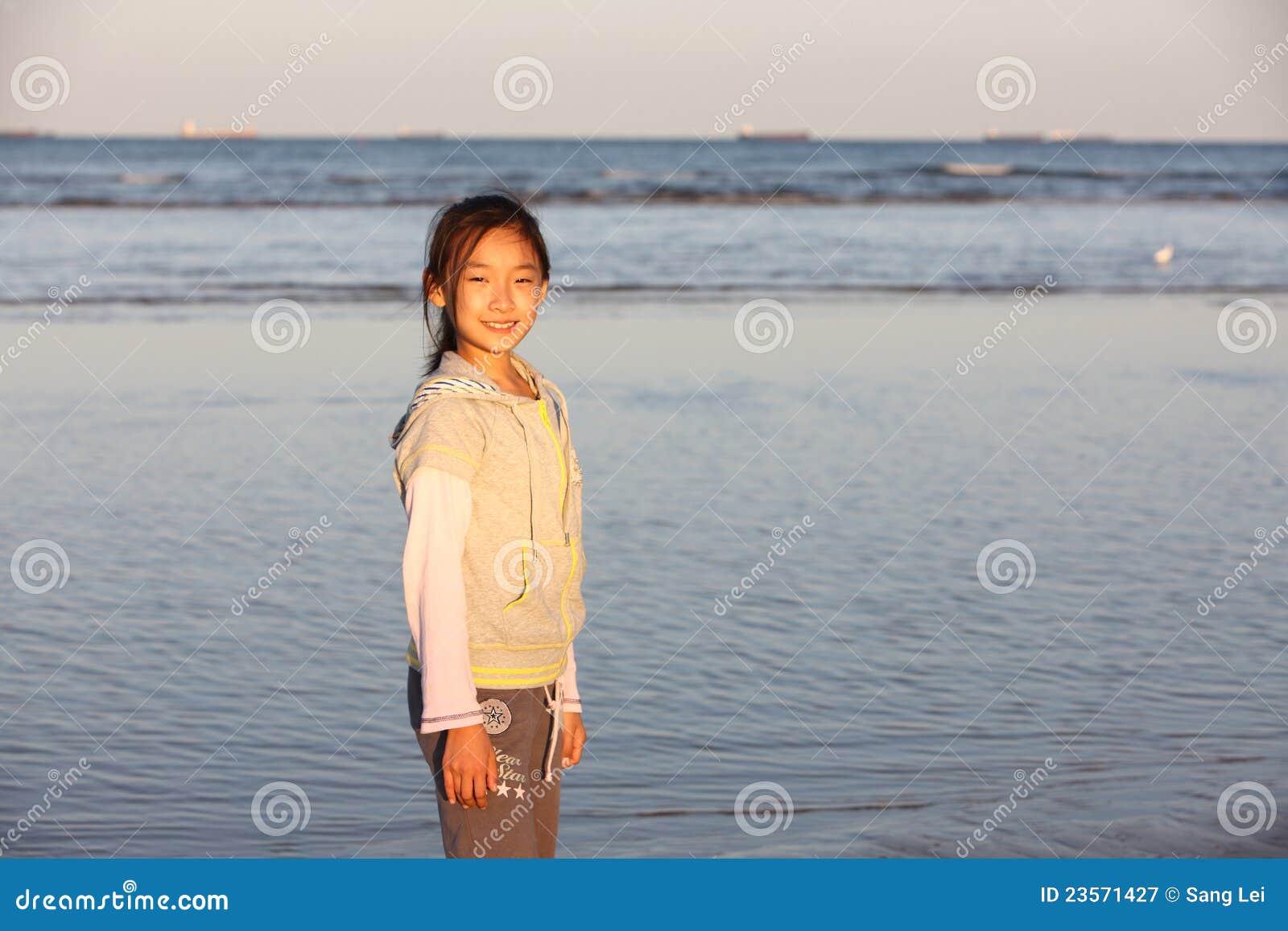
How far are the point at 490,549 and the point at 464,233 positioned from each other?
0.61 meters

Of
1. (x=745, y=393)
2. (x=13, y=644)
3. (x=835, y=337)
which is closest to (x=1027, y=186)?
(x=835, y=337)

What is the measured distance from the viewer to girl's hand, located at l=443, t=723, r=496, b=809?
2730 mm

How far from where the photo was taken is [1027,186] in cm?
3947

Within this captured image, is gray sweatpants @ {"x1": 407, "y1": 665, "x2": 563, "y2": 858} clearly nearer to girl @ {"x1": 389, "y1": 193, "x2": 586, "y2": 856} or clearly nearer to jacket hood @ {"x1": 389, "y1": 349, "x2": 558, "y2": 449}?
girl @ {"x1": 389, "y1": 193, "x2": 586, "y2": 856}

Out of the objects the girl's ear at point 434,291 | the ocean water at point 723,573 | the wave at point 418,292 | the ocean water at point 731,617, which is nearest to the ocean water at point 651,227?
the wave at point 418,292

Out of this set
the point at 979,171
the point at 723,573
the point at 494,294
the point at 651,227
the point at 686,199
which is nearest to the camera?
the point at 494,294

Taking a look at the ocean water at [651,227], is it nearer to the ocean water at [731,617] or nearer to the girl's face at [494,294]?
the ocean water at [731,617]

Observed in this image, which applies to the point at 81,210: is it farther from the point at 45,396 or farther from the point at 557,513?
the point at 557,513

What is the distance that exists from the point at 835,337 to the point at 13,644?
9.70m

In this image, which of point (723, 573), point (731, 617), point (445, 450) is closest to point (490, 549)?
point (445, 450)

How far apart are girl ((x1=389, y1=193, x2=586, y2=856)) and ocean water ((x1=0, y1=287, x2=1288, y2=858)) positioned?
1.51 m

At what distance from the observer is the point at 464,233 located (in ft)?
9.57

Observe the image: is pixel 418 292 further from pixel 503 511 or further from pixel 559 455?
pixel 503 511

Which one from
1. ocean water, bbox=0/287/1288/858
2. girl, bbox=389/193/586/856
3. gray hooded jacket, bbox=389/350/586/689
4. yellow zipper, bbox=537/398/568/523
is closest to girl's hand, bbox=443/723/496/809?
girl, bbox=389/193/586/856
